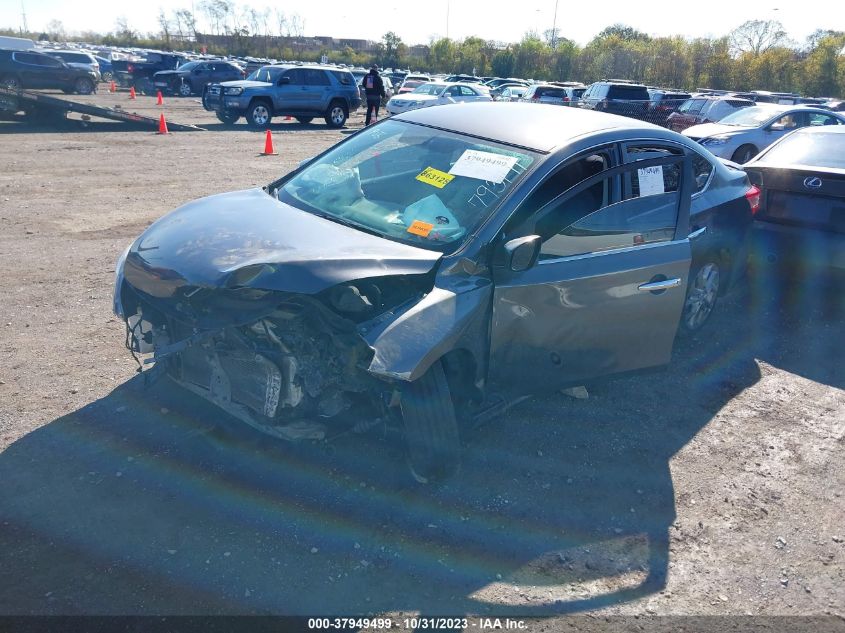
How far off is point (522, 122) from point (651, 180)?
2.94 ft

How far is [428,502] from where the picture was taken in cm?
352

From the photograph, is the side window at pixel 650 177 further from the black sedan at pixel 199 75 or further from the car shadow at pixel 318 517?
the black sedan at pixel 199 75

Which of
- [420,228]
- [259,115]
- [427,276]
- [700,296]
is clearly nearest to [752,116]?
[700,296]

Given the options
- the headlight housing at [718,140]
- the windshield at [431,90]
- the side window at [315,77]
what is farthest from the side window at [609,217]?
the windshield at [431,90]

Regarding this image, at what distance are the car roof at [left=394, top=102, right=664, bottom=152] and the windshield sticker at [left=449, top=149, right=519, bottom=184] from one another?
0.51 feet

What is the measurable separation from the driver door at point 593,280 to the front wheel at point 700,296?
1.17m

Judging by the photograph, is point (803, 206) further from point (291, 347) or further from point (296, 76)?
point (296, 76)

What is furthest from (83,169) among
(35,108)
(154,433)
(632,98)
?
(632,98)

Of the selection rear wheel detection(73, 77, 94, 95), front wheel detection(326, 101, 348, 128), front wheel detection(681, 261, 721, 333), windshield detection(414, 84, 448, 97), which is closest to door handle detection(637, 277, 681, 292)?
front wheel detection(681, 261, 721, 333)

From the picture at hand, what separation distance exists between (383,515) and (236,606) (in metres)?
0.85

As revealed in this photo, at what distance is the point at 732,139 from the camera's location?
47.9 feet

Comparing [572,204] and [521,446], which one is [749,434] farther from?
[572,204]

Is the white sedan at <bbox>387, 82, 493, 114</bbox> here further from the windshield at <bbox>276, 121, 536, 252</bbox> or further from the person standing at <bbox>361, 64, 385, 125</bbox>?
the windshield at <bbox>276, 121, 536, 252</bbox>

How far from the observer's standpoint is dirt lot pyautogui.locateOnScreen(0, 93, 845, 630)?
2.95 m
